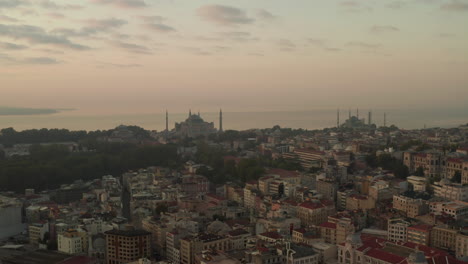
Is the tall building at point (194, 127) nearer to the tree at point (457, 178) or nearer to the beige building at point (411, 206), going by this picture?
the tree at point (457, 178)

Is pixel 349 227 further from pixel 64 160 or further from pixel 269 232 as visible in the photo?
pixel 64 160

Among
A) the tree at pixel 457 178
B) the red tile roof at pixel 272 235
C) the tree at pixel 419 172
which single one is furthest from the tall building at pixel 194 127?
the red tile roof at pixel 272 235

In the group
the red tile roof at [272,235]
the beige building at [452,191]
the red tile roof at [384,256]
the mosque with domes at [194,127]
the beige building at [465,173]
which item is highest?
the mosque with domes at [194,127]

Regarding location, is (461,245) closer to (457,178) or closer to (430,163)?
(457,178)

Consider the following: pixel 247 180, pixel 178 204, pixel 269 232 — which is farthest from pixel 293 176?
pixel 269 232

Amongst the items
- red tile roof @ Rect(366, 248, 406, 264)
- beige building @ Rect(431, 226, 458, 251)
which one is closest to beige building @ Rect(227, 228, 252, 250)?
red tile roof @ Rect(366, 248, 406, 264)

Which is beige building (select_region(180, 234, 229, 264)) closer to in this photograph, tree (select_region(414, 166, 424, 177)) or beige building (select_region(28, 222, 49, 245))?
beige building (select_region(28, 222, 49, 245))

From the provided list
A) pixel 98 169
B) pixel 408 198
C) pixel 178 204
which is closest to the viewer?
pixel 408 198
